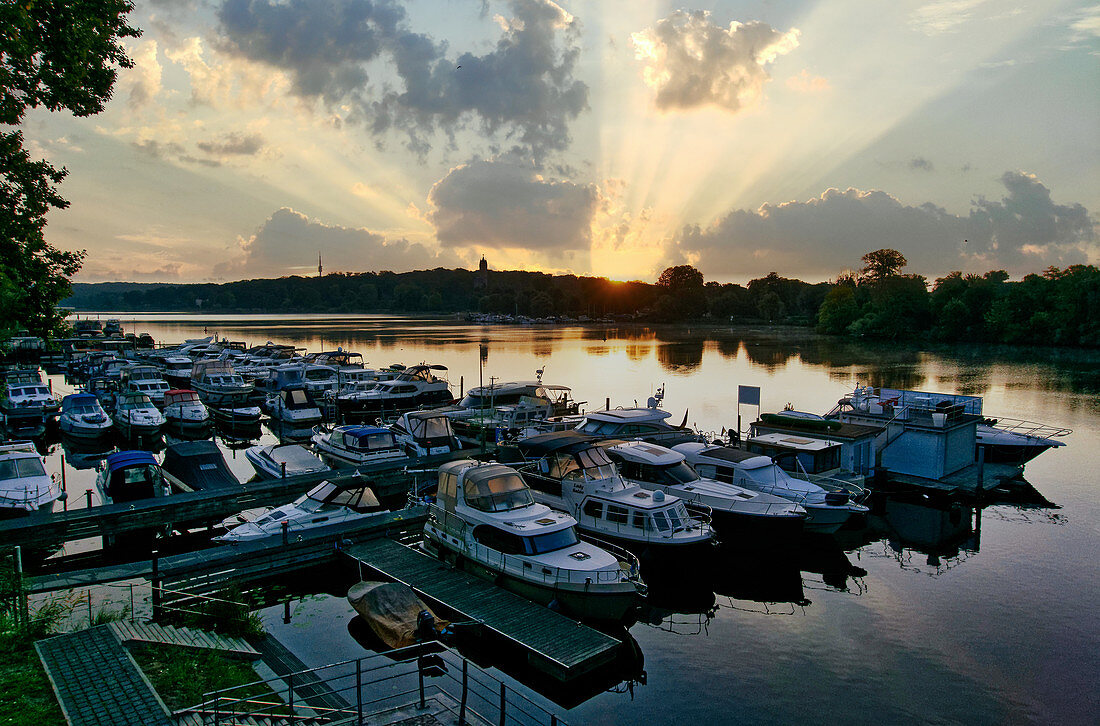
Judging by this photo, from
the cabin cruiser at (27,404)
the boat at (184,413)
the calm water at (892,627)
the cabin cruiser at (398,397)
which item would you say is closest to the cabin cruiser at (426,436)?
the calm water at (892,627)

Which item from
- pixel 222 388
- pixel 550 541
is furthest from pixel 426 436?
pixel 222 388

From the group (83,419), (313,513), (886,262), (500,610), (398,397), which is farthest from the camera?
(886,262)

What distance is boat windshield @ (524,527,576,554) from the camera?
1791 centimetres

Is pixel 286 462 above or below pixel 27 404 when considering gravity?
below

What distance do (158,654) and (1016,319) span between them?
478ft

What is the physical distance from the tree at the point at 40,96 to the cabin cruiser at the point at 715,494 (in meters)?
21.4

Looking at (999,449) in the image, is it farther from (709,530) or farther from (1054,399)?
(1054,399)

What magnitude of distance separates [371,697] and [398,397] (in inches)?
1490

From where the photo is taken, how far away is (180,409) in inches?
1706

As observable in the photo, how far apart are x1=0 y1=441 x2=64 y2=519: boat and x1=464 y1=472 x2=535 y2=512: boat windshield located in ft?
53.5

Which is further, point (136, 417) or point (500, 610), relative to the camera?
point (136, 417)

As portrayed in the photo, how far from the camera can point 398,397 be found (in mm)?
50375

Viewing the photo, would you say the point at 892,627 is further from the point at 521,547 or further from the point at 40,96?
the point at 40,96

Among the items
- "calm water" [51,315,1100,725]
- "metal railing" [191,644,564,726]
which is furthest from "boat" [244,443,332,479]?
"metal railing" [191,644,564,726]
